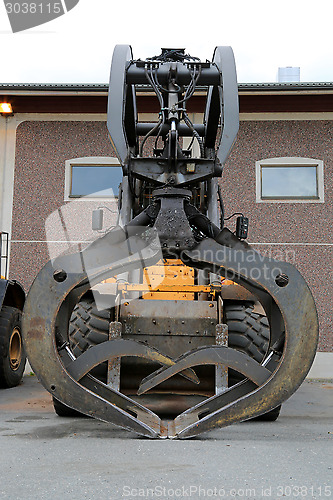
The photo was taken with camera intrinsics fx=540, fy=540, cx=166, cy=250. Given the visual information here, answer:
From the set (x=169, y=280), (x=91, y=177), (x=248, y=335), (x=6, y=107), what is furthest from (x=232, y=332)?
(x=6, y=107)

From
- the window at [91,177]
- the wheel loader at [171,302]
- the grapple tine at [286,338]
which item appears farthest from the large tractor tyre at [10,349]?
the grapple tine at [286,338]

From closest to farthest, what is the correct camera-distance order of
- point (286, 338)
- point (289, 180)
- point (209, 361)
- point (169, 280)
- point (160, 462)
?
1. point (160, 462)
2. point (286, 338)
3. point (209, 361)
4. point (169, 280)
5. point (289, 180)

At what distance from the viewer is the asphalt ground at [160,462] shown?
2395 mm

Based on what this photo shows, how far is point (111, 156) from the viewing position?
9.62m

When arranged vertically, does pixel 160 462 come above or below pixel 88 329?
below

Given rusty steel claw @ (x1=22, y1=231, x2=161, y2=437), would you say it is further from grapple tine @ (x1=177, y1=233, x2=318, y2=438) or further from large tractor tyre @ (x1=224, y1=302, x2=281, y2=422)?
large tractor tyre @ (x1=224, y1=302, x2=281, y2=422)

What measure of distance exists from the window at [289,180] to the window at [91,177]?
2.55 metres

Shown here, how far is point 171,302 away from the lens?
13.9 feet

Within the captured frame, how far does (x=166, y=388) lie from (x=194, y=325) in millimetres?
547

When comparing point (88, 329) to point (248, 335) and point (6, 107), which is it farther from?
point (6, 107)

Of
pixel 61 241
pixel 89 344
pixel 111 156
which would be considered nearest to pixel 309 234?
pixel 111 156

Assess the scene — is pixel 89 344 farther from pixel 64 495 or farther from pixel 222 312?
pixel 64 495

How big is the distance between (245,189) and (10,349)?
15.8 ft

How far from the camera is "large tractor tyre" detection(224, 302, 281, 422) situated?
429cm
